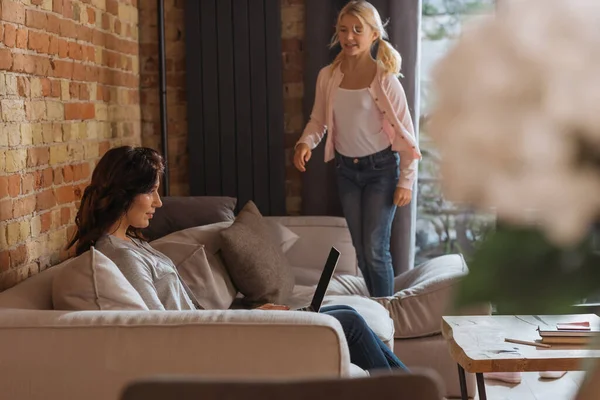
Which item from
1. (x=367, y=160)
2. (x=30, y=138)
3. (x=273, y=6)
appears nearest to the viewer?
(x=30, y=138)

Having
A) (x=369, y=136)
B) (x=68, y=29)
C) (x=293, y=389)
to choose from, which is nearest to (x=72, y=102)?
(x=68, y=29)

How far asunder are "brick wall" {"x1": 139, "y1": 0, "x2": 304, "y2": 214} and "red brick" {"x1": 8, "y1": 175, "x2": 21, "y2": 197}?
2066mm

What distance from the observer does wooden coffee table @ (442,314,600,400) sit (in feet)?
9.99

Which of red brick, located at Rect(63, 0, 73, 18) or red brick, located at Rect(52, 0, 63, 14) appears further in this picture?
red brick, located at Rect(63, 0, 73, 18)

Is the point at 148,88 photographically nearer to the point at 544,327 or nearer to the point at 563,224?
the point at 544,327

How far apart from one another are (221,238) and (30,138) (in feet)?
3.15

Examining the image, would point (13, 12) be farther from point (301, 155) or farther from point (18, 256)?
point (301, 155)

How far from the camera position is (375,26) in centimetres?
447

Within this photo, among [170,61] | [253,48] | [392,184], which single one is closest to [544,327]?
[392,184]

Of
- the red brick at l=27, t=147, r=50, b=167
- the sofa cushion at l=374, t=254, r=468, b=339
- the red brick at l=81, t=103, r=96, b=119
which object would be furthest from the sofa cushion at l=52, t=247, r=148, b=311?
the sofa cushion at l=374, t=254, r=468, b=339

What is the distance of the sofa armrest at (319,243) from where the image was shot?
15.3 ft

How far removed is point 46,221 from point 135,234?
0.51 meters

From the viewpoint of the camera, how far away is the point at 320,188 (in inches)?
207

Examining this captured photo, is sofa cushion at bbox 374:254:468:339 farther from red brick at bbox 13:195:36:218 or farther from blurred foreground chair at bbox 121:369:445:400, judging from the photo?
blurred foreground chair at bbox 121:369:445:400
